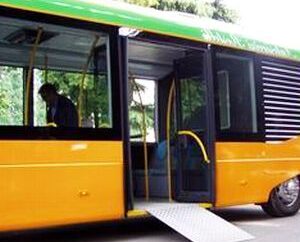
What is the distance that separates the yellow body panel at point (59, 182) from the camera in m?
6.61

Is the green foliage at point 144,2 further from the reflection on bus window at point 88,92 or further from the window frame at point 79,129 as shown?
the reflection on bus window at point 88,92

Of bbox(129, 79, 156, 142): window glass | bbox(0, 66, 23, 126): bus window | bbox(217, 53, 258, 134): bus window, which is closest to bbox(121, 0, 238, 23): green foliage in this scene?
bbox(129, 79, 156, 142): window glass

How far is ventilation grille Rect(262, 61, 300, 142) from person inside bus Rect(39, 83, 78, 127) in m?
3.48

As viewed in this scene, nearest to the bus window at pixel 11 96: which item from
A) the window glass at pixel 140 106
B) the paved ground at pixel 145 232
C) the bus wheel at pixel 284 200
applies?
the paved ground at pixel 145 232

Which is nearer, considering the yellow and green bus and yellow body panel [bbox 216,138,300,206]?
the yellow and green bus

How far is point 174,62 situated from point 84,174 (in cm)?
268

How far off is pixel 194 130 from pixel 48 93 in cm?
246

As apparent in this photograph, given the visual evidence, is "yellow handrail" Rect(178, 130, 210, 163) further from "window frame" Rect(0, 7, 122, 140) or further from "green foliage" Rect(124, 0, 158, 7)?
"green foliage" Rect(124, 0, 158, 7)

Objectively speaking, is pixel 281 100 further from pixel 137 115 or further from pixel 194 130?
pixel 137 115

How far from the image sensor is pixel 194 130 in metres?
8.95

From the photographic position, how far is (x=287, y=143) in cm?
1008

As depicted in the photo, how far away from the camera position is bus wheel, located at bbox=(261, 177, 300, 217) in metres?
9.98

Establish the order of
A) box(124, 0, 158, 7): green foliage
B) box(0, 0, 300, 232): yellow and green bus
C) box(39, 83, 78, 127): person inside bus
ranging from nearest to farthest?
box(0, 0, 300, 232): yellow and green bus
box(39, 83, 78, 127): person inside bus
box(124, 0, 158, 7): green foliage

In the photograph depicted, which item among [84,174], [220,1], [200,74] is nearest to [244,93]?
[200,74]
